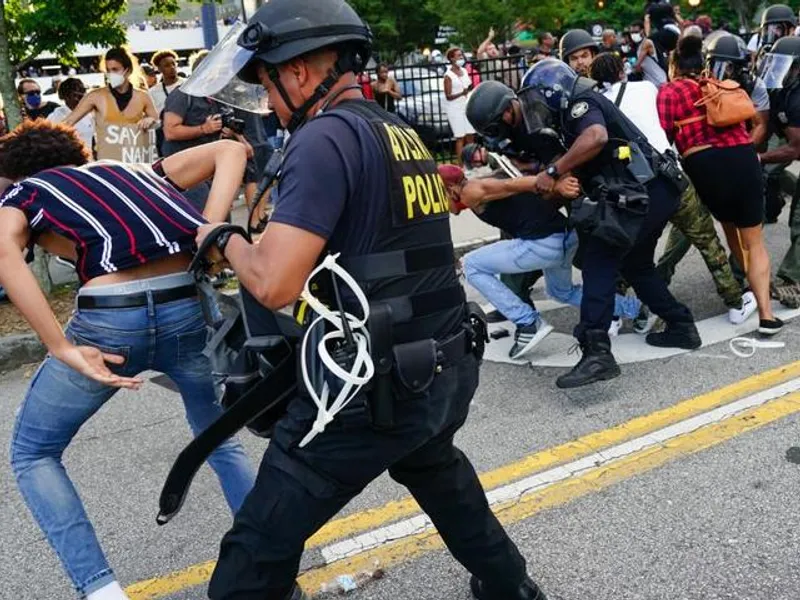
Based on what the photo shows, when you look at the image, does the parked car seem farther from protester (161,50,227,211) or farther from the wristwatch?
the wristwatch

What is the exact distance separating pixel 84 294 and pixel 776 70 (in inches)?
168

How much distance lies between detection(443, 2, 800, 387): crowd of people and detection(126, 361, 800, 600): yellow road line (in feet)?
1.57

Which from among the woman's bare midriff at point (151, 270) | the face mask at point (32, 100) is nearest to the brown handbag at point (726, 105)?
the woman's bare midriff at point (151, 270)

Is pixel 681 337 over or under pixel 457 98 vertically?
over

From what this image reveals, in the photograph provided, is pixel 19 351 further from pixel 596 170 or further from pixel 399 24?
pixel 399 24

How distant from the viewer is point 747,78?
5215 mm

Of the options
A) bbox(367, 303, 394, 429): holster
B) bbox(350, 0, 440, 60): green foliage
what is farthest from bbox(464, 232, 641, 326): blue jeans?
bbox(350, 0, 440, 60): green foliage

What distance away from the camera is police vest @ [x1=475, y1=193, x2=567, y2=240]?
4641 millimetres

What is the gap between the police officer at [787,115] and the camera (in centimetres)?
505

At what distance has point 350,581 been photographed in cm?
288

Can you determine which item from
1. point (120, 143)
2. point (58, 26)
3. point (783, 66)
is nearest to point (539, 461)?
point (783, 66)

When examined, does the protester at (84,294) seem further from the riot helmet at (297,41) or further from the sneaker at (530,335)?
the sneaker at (530,335)

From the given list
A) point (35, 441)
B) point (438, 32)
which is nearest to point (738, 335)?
point (35, 441)

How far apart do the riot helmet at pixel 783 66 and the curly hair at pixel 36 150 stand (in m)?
4.09
